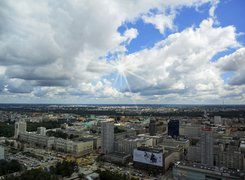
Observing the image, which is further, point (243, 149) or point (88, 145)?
point (88, 145)

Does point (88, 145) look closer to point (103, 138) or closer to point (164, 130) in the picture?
point (103, 138)

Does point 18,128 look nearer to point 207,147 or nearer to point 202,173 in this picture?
point 207,147

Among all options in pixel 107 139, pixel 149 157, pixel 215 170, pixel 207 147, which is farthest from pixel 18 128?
pixel 215 170

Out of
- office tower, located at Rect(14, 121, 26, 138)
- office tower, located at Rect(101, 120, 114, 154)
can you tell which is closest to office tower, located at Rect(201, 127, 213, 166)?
office tower, located at Rect(101, 120, 114, 154)

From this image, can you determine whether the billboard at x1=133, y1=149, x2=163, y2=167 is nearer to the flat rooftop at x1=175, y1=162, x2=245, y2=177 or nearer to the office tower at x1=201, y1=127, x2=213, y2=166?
the flat rooftop at x1=175, y1=162, x2=245, y2=177

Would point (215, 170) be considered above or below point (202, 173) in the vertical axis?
above

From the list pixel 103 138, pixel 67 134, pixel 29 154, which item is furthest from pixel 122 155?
pixel 67 134

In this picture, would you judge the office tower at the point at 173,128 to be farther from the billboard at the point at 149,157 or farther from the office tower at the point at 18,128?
the office tower at the point at 18,128
